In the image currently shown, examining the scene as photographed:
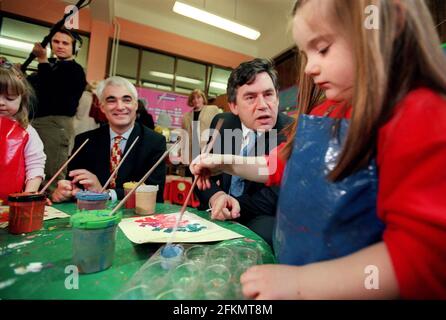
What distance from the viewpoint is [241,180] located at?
1446mm

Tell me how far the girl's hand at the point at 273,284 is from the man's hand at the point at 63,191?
41.2 inches

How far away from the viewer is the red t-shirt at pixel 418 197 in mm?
351

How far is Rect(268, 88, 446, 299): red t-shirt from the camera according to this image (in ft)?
1.15

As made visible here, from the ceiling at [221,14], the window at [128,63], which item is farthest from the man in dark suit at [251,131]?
the window at [128,63]

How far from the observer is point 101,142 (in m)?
1.69

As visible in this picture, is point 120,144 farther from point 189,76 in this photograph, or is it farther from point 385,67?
point 189,76

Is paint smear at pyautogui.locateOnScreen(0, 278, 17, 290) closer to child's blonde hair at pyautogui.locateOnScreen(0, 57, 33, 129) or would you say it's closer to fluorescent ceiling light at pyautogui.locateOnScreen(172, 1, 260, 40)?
child's blonde hair at pyautogui.locateOnScreen(0, 57, 33, 129)

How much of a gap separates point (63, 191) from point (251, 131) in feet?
3.61

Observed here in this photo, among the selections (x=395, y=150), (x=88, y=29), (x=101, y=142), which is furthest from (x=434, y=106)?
(x=88, y=29)

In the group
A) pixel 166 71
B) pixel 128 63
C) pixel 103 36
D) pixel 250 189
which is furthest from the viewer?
pixel 166 71

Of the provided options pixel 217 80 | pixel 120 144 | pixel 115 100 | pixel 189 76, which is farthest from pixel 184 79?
pixel 120 144

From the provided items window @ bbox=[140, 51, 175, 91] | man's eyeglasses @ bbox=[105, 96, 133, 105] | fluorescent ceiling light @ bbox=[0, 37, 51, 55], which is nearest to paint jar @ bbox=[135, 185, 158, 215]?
man's eyeglasses @ bbox=[105, 96, 133, 105]

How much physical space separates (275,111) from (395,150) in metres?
1.14

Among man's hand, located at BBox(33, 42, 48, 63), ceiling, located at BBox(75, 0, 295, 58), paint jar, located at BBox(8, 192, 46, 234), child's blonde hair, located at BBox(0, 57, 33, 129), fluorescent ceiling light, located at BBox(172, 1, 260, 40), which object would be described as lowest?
paint jar, located at BBox(8, 192, 46, 234)
